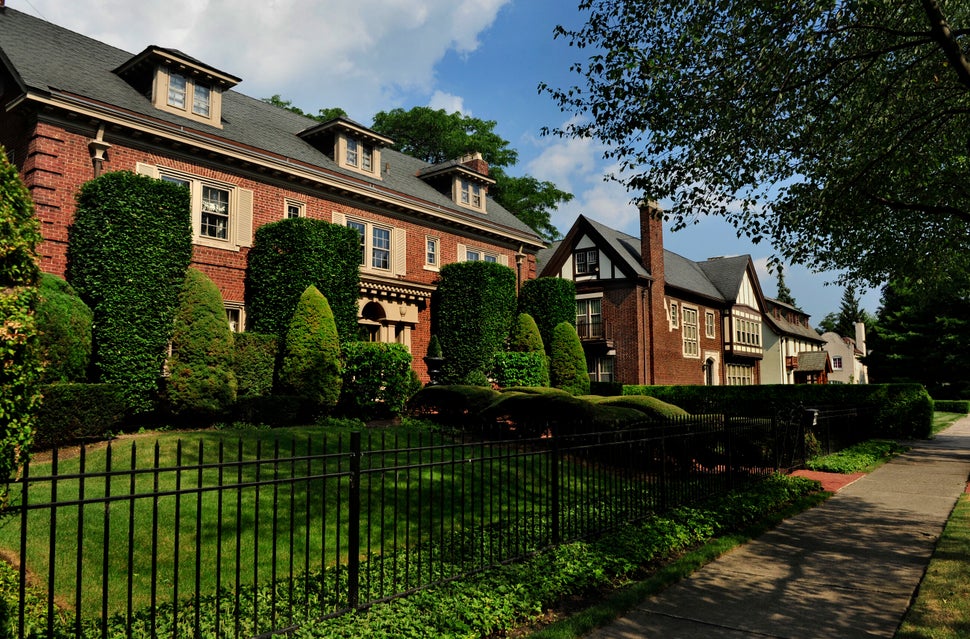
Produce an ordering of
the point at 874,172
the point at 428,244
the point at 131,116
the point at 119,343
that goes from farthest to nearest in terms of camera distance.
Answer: the point at 428,244 → the point at 131,116 → the point at 119,343 → the point at 874,172

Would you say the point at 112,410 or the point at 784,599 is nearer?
the point at 784,599

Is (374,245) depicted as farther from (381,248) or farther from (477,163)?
(477,163)

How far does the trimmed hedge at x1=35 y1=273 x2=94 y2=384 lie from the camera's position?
38.2 ft

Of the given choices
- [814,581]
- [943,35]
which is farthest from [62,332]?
[943,35]

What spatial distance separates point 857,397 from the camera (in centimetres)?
2409

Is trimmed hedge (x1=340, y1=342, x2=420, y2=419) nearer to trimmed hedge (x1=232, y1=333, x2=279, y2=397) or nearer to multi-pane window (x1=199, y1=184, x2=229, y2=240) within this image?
trimmed hedge (x1=232, y1=333, x2=279, y2=397)

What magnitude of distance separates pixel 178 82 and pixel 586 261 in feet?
80.7

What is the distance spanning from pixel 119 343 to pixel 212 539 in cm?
924

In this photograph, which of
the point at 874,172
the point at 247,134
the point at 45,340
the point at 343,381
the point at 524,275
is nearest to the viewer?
the point at 45,340

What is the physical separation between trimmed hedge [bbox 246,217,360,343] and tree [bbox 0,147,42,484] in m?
12.6

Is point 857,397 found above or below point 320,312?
below

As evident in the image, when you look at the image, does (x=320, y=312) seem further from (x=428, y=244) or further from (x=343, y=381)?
(x=428, y=244)

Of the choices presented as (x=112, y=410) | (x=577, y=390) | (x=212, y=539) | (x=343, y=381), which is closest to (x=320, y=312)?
(x=343, y=381)

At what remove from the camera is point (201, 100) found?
766 inches
